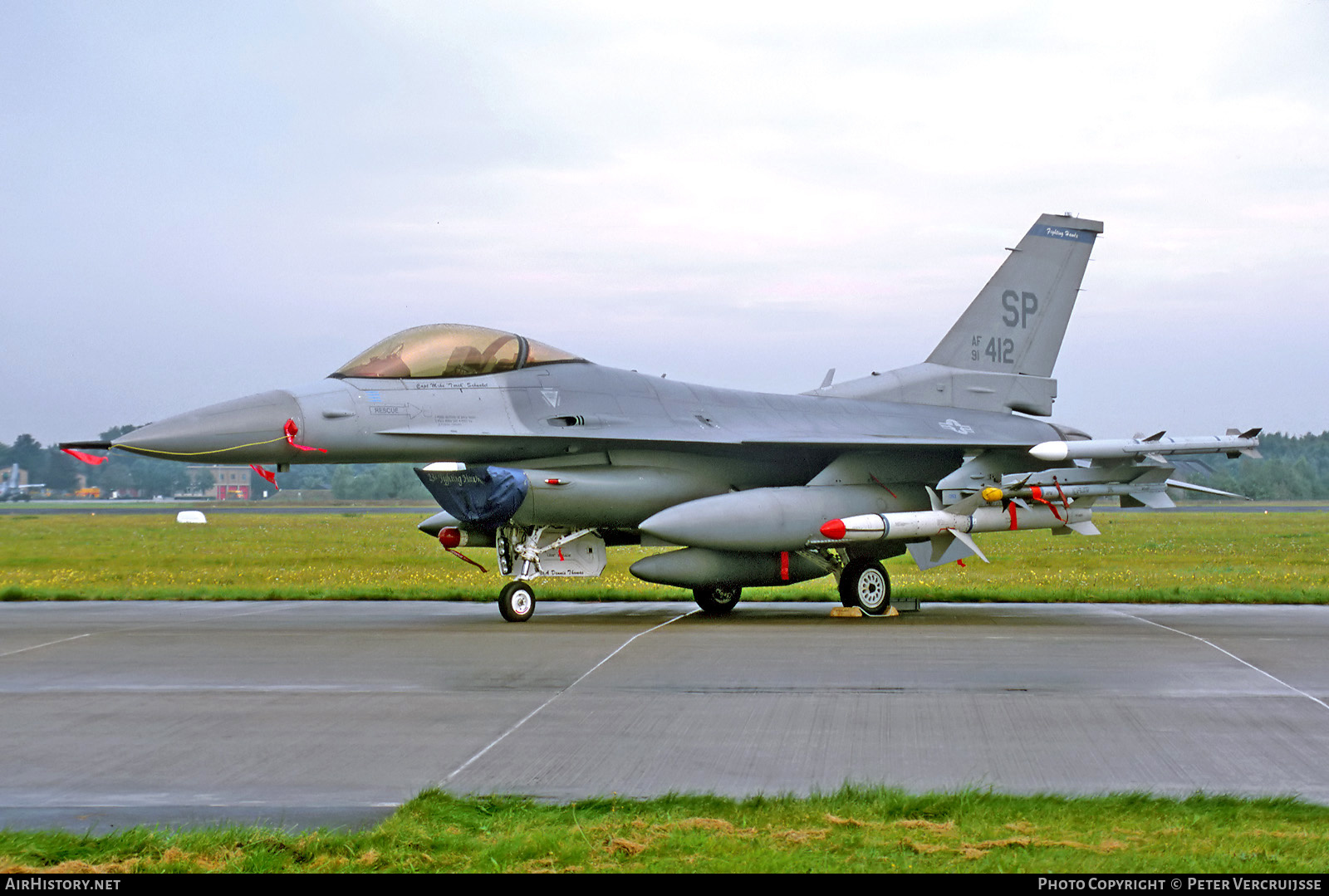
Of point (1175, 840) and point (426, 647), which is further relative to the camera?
point (426, 647)

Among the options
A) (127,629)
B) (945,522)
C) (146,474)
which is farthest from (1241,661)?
(146,474)

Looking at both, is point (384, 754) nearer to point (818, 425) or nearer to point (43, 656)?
point (43, 656)

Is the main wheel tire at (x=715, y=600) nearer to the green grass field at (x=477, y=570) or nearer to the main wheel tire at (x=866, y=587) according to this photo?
the main wheel tire at (x=866, y=587)

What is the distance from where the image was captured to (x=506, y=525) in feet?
47.1

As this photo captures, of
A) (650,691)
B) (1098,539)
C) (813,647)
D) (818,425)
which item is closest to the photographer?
(650,691)

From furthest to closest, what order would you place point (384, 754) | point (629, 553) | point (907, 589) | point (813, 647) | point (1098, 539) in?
point (1098, 539) → point (629, 553) → point (907, 589) → point (813, 647) → point (384, 754)

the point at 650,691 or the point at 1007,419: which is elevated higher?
the point at 1007,419

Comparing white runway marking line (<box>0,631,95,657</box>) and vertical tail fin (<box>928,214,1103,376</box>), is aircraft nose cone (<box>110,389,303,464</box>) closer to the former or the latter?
white runway marking line (<box>0,631,95,657</box>)

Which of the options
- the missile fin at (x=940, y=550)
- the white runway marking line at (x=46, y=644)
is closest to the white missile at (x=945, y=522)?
the missile fin at (x=940, y=550)

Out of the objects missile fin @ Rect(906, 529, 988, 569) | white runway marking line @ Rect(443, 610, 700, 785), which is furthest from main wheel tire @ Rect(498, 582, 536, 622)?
missile fin @ Rect(906, 529, 988, 569)

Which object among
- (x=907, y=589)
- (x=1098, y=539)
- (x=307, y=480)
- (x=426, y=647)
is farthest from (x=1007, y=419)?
(x=307, y=480)

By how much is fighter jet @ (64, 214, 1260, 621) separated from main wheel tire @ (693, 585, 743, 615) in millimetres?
38

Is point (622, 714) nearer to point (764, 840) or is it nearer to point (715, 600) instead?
point (764, 840)

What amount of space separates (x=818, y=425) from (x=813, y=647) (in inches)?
208
